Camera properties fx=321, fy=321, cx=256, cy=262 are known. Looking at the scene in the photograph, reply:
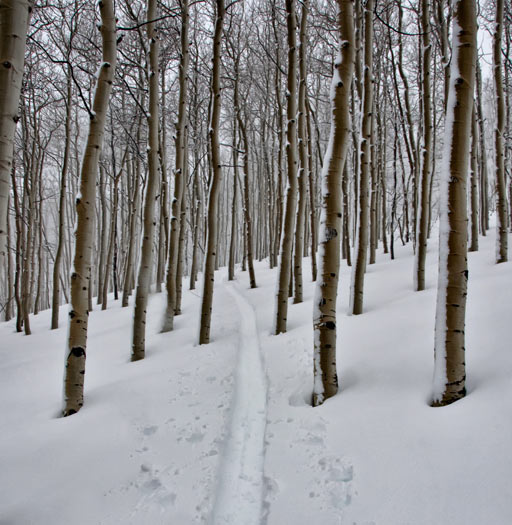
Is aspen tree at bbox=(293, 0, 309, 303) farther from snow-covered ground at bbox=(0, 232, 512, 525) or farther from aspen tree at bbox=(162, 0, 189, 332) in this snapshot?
snow-covered ground at bbox=(0, 232, 512, 525)

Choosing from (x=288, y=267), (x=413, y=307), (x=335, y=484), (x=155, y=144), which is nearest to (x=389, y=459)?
(x=335, y=484)

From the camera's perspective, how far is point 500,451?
1.72 metres

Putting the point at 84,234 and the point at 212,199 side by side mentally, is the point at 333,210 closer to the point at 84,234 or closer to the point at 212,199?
the point at 84,234

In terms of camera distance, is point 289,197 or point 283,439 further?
point 289,197

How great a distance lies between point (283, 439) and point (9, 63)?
300cm

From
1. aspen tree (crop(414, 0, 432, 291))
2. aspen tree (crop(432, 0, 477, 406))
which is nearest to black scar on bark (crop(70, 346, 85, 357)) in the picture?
aspen tree (crop(432, 0, 477, 406))

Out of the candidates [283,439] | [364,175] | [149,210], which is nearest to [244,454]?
[283,439]

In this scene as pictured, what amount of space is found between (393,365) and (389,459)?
3.30ft

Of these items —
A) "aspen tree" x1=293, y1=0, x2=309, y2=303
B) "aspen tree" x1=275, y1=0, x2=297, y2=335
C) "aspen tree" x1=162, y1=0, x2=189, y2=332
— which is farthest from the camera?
"aspen tree" x1=293, y1=0, x2=309, y2=303

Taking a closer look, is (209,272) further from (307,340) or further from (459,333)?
(459,333)

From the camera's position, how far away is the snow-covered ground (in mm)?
1788

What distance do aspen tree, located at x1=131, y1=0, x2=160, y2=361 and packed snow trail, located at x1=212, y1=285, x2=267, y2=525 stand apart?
5.28 feet

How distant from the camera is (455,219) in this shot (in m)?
2.29

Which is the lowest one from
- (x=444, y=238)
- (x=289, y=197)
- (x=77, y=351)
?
(x=77, y=351)
